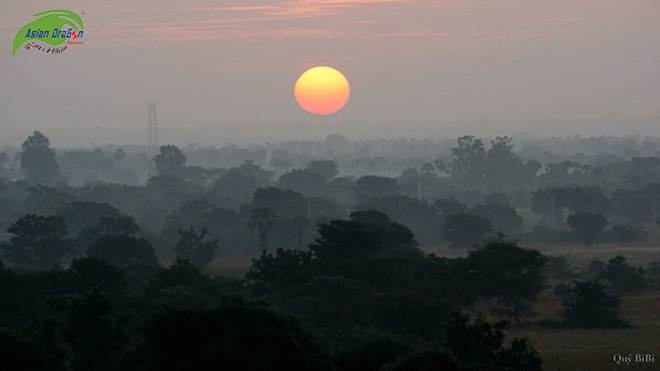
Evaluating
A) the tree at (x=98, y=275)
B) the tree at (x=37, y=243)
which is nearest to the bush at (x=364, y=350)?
the tree at (x=98, y=275)

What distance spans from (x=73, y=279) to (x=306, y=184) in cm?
11263

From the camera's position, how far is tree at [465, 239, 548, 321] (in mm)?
60844

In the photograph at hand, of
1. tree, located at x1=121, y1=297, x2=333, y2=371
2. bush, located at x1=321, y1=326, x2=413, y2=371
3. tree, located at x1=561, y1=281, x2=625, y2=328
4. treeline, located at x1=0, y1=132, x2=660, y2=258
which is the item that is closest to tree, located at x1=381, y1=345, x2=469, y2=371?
tree, located at x1=121, y1=297, x2=333, y2=371

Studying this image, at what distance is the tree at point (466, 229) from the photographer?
100188 millimetres

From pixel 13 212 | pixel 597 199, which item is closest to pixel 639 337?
pixel 597 199

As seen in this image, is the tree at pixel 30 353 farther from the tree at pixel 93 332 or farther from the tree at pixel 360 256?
the tree at pixel 360 256

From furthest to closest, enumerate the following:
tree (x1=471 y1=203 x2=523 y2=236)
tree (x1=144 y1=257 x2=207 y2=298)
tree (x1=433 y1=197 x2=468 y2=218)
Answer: tree (x1=433 y1=197 x2=468 y2=218) → tree (x1=471 y1=203 x2=523 y2=236) → tree (x1=144 y1=257 x2=207 y2=298)

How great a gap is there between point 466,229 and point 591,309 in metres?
43.0

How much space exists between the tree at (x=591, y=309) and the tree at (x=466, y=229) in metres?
40.2

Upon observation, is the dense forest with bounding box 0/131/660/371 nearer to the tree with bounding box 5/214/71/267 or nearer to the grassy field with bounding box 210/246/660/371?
the tree with bounding box 5/214/71/267

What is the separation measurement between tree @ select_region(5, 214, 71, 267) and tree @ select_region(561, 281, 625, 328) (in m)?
42.8

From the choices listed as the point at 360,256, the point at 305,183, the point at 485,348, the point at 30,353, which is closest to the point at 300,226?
the point at 360,256

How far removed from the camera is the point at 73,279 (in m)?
55.7

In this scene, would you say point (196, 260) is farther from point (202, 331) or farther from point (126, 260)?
point (202, 331)
